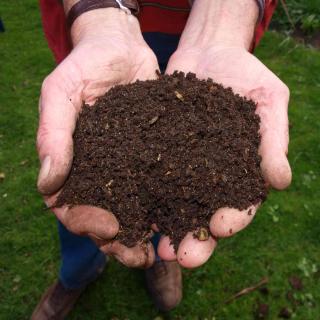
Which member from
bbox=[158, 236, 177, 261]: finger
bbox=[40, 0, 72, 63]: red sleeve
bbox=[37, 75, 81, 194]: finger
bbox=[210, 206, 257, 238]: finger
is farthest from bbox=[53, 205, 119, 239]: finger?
bbox=[40, 0, 72, 63]: red sleeve

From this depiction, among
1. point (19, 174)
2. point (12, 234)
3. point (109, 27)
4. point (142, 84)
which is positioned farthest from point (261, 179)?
point (19, 174)

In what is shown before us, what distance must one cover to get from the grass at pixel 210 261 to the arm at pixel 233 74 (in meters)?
1.16

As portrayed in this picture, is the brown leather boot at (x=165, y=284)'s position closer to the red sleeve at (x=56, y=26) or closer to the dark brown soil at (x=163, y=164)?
the dark brown soil at (x=163, y=164)

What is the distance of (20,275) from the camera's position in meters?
2.90

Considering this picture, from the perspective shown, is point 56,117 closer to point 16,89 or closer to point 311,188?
point 311,188

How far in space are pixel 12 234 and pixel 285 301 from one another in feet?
6.10

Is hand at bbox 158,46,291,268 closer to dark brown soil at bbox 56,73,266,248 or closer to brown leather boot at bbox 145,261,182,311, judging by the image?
dark brown soil at bbox 56,73,266,248

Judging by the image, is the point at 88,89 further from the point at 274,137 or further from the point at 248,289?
the point at 248,289

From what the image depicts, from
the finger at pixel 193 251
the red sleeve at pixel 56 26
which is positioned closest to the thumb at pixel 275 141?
the finger at pixel 193 251

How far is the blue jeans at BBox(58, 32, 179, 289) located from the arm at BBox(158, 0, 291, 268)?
0.57 feet

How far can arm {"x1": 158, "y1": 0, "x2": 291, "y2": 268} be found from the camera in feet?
5.36

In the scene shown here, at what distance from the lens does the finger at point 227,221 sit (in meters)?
1.61

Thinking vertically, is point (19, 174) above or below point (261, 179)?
Result: below

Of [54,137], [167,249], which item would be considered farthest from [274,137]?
[54,137]
